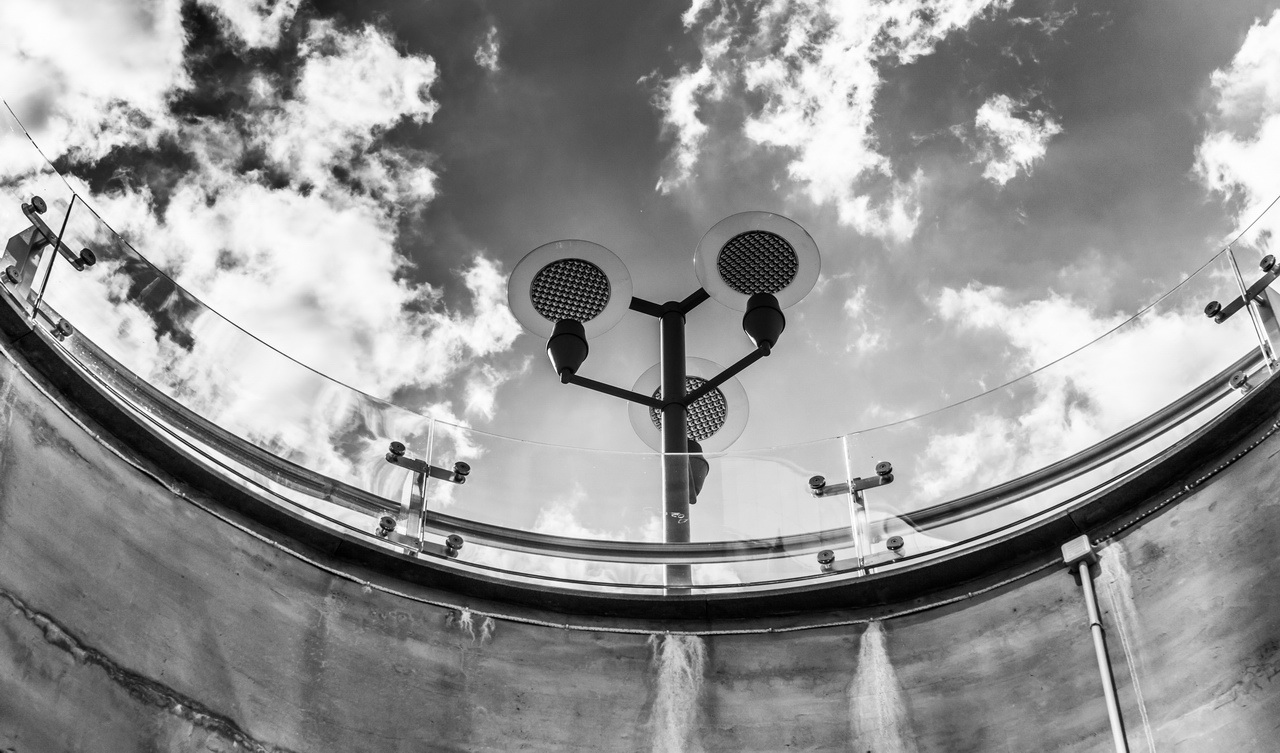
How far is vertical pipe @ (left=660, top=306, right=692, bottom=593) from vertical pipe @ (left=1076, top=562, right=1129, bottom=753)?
107 inches

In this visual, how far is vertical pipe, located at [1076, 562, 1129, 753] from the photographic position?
7.34 meters

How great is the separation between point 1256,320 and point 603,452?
457 centimetres

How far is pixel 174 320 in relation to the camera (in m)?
8.47

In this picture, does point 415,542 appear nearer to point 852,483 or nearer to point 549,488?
point 549,488

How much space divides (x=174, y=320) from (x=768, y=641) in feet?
14.9

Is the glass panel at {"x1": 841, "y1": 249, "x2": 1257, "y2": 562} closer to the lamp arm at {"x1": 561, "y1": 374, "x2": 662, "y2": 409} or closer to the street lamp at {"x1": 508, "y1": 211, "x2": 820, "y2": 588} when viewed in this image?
the street lamp at {"x1": 508, "y1": 211, "x2": 820, "y2": 588}

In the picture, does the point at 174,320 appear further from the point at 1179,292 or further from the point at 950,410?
the point at 1179,292

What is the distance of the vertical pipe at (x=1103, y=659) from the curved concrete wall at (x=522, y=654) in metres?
0.09

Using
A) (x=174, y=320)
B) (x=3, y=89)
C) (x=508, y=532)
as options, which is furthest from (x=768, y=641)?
(x=3, y=89)

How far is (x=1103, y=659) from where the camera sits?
25.1 feet

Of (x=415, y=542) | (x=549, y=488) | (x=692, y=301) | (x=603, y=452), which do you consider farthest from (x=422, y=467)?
(x=692, y=301)

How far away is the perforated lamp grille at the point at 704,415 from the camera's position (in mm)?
11172

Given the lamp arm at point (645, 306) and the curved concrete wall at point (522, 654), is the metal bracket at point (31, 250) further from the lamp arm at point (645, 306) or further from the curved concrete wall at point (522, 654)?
the lamp arm at point (645, 306)

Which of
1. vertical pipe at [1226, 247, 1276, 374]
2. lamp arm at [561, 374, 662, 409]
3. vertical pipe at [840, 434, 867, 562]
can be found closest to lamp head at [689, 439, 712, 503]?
lamp arm at [561, 374, 662, 409]
